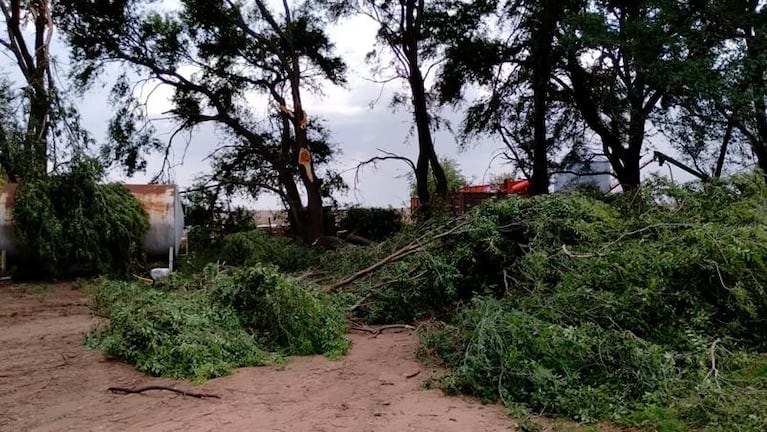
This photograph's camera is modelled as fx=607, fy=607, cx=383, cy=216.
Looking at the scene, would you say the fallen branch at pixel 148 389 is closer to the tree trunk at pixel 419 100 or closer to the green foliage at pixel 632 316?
the green foliage at pixel 632 316

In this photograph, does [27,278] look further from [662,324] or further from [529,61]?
[529,61]

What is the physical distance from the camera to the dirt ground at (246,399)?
4023mm

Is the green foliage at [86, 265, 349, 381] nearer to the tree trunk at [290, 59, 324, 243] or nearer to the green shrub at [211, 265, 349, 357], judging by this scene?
the green shrub at [211, 265, 349, 357]

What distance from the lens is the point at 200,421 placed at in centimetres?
404

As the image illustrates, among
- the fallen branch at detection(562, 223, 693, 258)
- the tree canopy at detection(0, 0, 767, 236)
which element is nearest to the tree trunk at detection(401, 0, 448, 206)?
the tree canopy at detection(0, 0, 767, 236)

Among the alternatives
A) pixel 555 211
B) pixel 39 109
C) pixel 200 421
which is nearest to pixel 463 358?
pixel 200 421

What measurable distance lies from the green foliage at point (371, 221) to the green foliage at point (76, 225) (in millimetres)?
7227

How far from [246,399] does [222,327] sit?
5.13 ft

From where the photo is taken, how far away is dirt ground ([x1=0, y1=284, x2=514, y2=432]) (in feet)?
13.2

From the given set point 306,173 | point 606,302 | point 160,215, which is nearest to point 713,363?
point 606,302

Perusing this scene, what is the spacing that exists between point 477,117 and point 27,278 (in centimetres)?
1102

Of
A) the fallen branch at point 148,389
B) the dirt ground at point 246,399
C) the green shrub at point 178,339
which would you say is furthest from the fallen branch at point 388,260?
the fallen branch at point 148,389

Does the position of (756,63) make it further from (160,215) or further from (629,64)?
(160,215)

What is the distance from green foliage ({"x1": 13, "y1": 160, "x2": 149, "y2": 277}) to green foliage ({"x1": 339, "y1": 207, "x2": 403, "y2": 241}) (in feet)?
23.7
